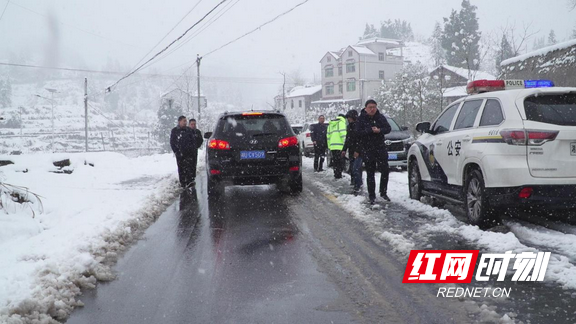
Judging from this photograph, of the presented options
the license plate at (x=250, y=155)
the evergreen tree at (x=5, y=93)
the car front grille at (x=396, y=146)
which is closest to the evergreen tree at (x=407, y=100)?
the car front grille at (x=396, y=146)

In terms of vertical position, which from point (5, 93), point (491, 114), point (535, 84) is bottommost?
point (491, 114)

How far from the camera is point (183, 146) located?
11.1 meters

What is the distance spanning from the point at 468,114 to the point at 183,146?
6.91m

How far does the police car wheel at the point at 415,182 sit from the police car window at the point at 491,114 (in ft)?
7.17

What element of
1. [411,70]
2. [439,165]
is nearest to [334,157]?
[439,165]

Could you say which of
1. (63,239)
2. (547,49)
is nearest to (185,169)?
(63,239)

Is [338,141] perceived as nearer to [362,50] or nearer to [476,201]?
[476,201]

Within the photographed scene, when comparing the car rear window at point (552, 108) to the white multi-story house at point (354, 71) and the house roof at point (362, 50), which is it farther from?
the house roof at point (362, 50)

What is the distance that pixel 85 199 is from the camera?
8891 mm

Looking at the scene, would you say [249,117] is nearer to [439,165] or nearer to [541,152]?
[439,165]

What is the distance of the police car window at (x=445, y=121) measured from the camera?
22.9 ft

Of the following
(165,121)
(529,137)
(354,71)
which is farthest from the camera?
(165,121)

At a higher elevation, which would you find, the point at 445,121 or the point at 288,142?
the point at 445,121

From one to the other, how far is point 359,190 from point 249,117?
280 centimetres
